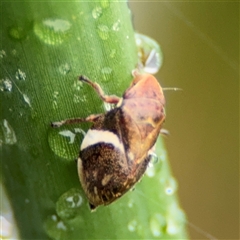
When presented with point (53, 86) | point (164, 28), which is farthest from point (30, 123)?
point (164, 28)

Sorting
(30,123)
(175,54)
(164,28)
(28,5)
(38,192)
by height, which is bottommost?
(175,54)

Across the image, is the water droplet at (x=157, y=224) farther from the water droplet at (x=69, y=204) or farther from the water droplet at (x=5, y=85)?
the water droplet at (x=5, y=85)

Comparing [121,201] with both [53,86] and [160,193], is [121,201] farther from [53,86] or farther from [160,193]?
[53,86]

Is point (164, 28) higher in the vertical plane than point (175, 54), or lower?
higher

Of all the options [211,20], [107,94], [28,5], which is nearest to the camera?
[28,5]

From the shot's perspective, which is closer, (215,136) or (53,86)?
(53,86)
